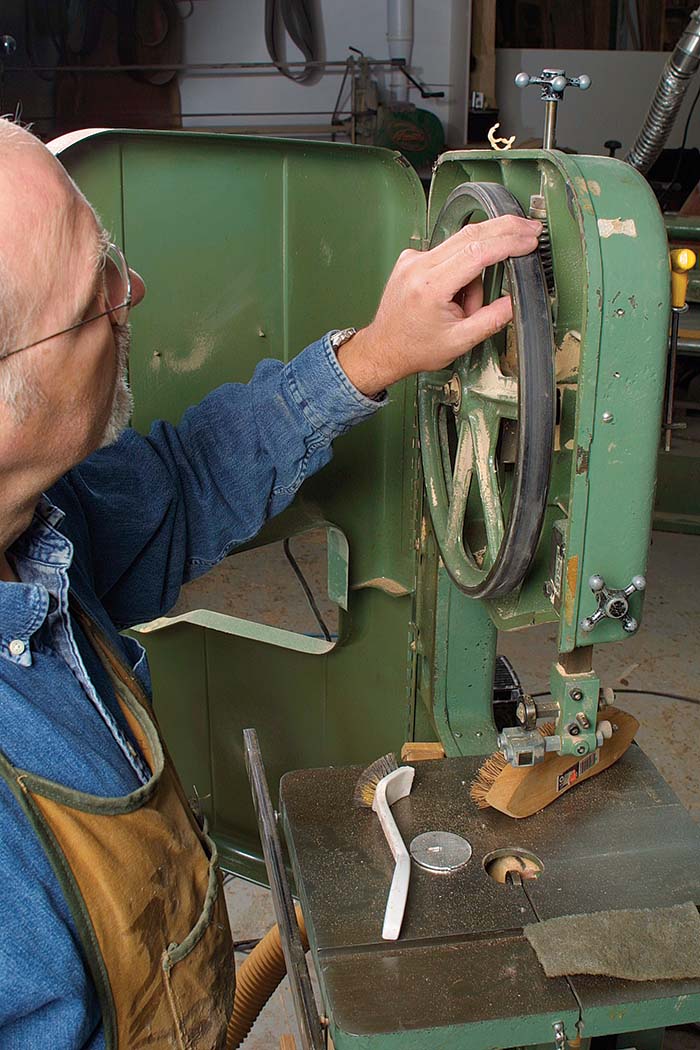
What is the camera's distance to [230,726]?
1919mm

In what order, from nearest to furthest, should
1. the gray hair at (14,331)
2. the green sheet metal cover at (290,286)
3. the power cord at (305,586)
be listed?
the gray hair at (14,331)
the green sheet metal cover at (290,286)
the power cord at (305,586)

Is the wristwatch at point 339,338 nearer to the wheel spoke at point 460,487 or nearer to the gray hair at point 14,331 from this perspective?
the wheel spoke at point 460,487

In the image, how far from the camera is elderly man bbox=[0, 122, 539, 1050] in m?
0.80

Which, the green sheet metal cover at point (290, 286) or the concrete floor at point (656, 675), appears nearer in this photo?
the green sheet metal cover at point (290, 286)

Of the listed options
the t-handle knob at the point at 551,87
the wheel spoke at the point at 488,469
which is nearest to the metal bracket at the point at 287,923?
the wheel spoke at the point at 488,469

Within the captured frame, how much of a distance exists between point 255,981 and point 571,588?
83cm

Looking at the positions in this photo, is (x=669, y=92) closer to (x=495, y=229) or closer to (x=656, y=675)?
(x=656, y=675)

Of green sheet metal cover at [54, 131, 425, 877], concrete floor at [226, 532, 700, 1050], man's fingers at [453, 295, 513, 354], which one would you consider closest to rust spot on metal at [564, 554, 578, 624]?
man's fingers at [453, 295, 513, 354]

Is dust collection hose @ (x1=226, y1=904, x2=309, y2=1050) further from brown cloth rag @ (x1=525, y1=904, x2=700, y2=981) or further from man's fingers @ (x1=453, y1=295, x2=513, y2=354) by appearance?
man's fingers @ (x1=453, y1=295, x2=513, y2=354)

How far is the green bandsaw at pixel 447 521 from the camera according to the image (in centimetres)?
86

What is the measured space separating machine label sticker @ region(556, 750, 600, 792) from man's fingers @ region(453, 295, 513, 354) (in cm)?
45

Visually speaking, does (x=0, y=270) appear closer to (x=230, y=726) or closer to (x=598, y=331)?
(x=598, y=331)

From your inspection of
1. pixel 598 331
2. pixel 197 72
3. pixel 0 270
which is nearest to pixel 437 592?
pixel 598 331

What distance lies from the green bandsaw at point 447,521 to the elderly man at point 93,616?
0.10 meters
